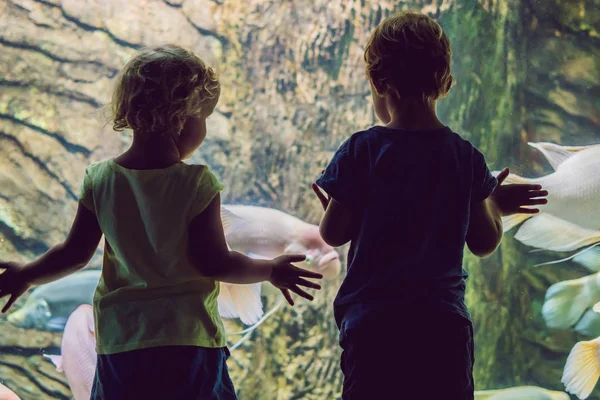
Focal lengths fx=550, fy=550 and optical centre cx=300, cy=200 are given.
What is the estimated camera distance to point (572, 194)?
2.03 m

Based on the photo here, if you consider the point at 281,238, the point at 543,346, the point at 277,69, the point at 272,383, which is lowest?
the point at 272,383

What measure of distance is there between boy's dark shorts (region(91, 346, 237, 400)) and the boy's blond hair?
2.11ft

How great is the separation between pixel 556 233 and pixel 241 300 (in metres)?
1.24

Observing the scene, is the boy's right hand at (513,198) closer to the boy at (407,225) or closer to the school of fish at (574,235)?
the boy at (407,225)

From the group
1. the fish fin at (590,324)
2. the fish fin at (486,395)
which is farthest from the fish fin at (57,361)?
the fish fin at (590,324)

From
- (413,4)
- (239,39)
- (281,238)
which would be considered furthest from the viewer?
(239,39)

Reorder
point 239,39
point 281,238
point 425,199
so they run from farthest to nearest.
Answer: point 239,39 < point 281,238 < point 425,199

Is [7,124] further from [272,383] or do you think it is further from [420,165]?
[420,165]

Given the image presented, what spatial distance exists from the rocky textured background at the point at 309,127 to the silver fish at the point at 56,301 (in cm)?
17

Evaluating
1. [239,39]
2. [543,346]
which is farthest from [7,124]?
[543,346]

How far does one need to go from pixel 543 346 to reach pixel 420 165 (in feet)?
6.20

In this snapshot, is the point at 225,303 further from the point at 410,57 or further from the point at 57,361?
the point at 410,57

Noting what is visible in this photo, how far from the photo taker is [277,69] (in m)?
2.56

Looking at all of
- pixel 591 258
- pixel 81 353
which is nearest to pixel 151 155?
pixel 81 353
